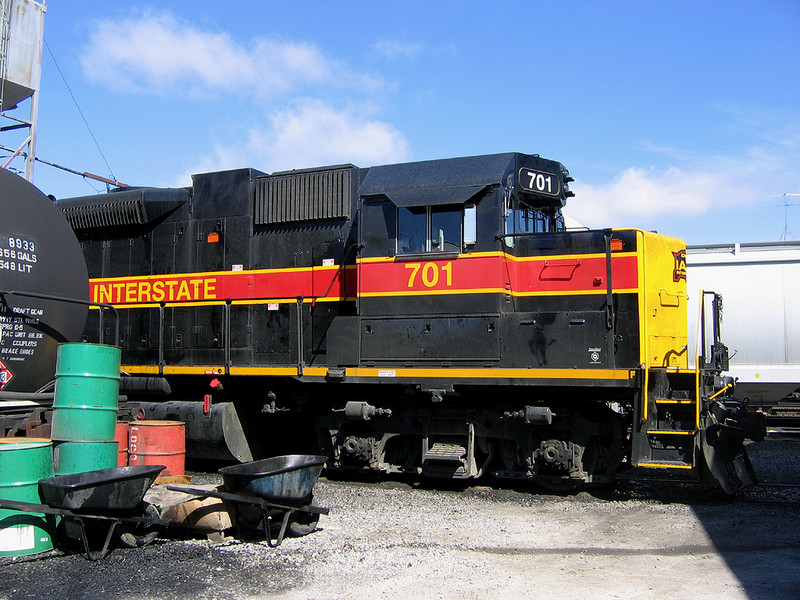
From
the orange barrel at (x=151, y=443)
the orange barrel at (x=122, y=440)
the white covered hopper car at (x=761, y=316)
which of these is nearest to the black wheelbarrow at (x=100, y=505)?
the orange barrel at (x=122, y=440)

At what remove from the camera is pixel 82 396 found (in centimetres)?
705

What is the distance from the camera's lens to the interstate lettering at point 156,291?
10984 mm

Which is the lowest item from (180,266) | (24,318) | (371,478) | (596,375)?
(371,478)

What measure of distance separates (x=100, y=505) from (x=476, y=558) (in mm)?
3196

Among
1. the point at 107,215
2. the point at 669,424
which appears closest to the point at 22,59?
the point at 107,215

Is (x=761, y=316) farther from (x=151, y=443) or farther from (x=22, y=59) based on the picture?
(x=22, y=59)

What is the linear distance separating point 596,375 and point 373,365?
2876 millimetres

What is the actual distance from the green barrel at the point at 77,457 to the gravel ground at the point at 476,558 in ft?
3.24

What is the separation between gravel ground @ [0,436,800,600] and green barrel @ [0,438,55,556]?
0.12 meters

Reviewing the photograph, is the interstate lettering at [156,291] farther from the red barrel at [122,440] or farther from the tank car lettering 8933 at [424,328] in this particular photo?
the red barrel at [122,440]

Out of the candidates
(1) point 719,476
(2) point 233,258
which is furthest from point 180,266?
(1) point 719,476

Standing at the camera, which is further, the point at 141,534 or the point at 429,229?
the point at 429,229

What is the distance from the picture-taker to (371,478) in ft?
33.8

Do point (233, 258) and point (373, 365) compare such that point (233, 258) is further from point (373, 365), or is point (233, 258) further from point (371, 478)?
point (371, 478)
